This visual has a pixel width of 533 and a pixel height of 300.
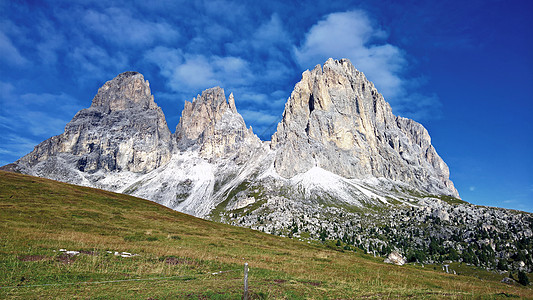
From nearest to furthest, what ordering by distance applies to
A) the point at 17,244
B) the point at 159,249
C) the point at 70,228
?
the point at 17,244
the point at 159,249
the point at 70,228

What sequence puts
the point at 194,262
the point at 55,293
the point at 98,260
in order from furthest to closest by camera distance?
the point at 194,262, the point at 98,260, the point at 55,293

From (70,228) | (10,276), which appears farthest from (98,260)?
(70,228)

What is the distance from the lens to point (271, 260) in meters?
43.2

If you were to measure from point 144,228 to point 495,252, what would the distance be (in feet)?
720

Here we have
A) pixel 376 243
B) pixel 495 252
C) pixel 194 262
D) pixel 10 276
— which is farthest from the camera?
pixel 376 243

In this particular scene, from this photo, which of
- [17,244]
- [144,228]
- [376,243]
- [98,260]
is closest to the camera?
[98,260]

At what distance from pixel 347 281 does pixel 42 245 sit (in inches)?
1441

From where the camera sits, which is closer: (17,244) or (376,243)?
(17,244)

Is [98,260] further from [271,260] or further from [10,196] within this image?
[10,196]

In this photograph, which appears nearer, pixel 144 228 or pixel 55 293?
pixel 55 293

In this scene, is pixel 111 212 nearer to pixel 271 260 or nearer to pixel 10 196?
pixel 10 196

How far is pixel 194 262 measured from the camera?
35.1 m

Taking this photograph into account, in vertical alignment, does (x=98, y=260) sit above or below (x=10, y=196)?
below

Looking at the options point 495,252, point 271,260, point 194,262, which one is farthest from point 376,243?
point 194,262
